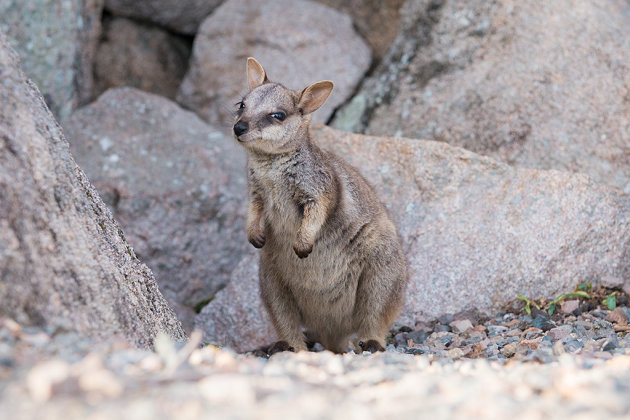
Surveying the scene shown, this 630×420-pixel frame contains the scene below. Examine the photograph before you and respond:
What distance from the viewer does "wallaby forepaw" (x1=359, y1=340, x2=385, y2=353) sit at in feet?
18.3

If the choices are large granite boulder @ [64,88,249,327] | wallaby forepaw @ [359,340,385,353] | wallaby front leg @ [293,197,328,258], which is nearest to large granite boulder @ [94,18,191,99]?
large granite boulder @ [64,88,249,327]

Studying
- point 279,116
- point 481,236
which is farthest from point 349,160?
point 279,116

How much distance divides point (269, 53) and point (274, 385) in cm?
694

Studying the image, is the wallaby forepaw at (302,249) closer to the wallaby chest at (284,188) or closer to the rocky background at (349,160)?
the wallaby chest at (284,188)

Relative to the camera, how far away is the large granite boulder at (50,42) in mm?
7840

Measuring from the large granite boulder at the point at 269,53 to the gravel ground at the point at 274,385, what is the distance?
5.71 m

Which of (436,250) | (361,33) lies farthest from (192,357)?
(361,33)

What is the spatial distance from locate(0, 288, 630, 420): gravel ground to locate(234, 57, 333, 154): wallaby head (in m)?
2.06

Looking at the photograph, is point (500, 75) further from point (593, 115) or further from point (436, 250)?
point (436, 250)

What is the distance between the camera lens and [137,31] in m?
9.63

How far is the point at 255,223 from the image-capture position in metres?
5.61

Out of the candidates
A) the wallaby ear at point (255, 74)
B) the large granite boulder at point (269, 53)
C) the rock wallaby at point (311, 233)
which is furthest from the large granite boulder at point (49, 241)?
the large granite boulder at point (269, 53)

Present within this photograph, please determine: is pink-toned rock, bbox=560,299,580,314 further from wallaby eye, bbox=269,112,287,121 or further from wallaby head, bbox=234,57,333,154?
wallaby eye, bbox=269,112,287,121

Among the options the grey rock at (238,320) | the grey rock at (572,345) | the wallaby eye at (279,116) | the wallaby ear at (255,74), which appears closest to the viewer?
the grey rock at (572,345)
